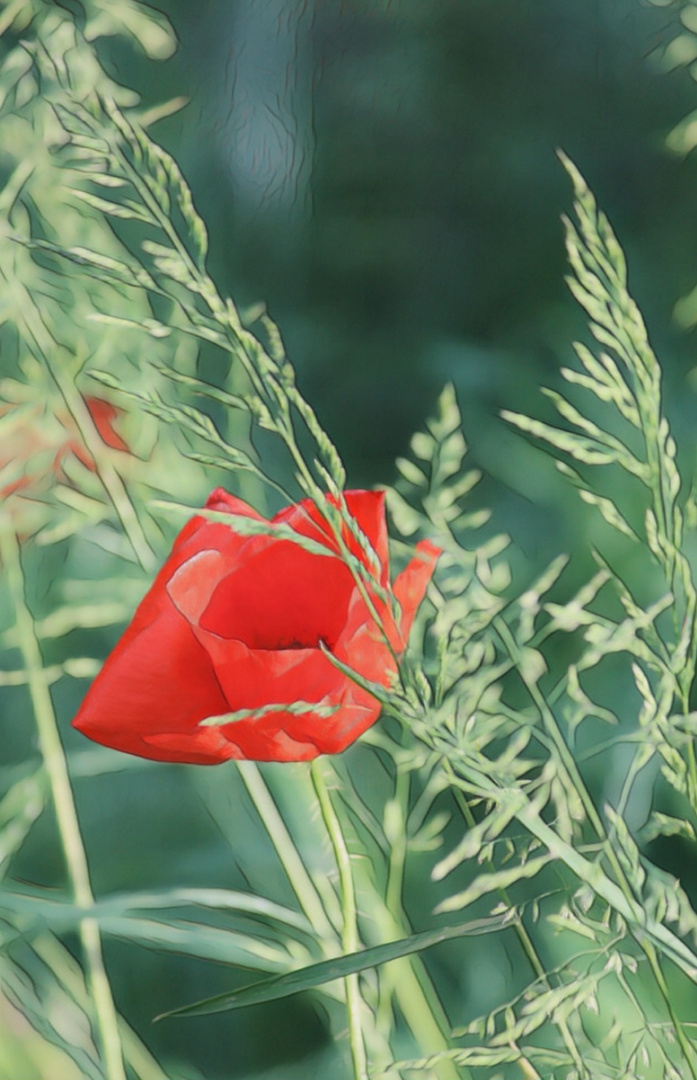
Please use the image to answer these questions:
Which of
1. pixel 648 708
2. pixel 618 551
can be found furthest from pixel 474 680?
pixel 618 551

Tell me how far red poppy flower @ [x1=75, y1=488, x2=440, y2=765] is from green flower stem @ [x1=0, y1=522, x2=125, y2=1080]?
1.6 inches

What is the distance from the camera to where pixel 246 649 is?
13 cm

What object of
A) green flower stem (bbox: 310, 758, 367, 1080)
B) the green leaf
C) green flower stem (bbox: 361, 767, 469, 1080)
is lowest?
green flower stem (bbox: 361, 767, 469, 1080)

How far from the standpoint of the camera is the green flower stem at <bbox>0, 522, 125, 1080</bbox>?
16 cm

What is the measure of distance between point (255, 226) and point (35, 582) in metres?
0.08

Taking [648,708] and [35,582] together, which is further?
[35,582]


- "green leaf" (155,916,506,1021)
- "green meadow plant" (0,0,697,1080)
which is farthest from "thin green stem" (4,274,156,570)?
"green leaf" (155,916,506,1021)

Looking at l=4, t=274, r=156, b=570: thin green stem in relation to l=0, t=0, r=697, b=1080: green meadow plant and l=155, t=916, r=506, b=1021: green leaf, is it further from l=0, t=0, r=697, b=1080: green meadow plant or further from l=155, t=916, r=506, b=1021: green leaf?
l=155, t=916, r=506, b=1021: green leaf

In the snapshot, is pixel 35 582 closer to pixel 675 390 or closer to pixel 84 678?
pixel 84 678

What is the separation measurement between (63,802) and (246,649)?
0.07 metres

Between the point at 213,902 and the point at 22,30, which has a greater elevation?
the point at 22,30

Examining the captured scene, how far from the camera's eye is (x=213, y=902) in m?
0.18

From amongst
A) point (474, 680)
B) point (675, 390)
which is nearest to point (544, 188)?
point (675, 390)

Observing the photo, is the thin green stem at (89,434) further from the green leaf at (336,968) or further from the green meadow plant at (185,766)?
the green leaf at (336,968)
